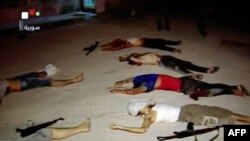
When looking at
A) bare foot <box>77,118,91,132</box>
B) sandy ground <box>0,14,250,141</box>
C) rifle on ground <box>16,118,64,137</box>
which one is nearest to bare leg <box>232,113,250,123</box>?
sandy ground <box>0,14,250,141</box>

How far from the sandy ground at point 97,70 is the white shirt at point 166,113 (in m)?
0.12

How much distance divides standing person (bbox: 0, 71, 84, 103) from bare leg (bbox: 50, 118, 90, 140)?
1944 mm

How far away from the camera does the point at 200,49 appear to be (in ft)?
29.9

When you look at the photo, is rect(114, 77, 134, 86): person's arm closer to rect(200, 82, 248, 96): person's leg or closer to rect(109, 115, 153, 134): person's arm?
rect(200, 82, 248, 96): person's leg

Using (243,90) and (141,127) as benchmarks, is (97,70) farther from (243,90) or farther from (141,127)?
(243,90)

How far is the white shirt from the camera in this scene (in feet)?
16.9

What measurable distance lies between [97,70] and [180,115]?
306 centimetres

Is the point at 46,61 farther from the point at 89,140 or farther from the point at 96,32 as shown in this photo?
the point at 89,140

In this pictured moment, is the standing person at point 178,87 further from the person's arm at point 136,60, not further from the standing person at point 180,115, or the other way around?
the person's arm at point 136,60

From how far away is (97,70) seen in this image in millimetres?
7688

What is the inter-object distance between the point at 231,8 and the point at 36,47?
376 inches

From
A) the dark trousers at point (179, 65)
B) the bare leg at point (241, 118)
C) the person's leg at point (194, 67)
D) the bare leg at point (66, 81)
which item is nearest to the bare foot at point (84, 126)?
the bare leg at point (66, 81)

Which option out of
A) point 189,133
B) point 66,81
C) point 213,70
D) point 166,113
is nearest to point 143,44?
point 213,70

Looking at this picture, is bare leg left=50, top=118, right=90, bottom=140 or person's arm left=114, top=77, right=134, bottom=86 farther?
person's arm left=114, top=77, right=134, bottom=86
